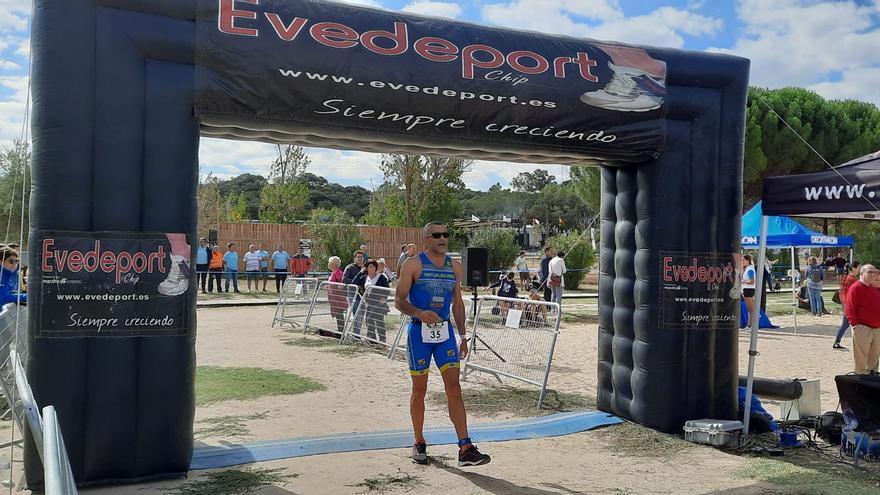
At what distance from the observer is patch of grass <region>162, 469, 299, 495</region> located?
493 centimetres

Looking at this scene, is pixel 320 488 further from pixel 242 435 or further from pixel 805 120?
pixel 805 120

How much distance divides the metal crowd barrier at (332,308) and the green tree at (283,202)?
91.7 ft

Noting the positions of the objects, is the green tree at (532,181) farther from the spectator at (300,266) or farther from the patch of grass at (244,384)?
the patch of grass at (244,384)

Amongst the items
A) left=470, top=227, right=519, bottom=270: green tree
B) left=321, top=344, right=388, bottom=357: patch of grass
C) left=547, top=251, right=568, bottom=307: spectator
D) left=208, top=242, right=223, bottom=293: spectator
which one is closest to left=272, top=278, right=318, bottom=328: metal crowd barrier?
left=321, top=344, right=388, bottom=357: patch of grass

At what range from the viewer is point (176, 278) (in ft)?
17.1

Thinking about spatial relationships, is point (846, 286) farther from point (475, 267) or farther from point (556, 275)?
point (475, 267)

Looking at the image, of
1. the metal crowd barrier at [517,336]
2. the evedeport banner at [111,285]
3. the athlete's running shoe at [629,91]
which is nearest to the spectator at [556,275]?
the metal crowd barrier at [517,336]

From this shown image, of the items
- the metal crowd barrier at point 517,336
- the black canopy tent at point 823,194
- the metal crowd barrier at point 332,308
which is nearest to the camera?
the black canopy tent at point 823,194

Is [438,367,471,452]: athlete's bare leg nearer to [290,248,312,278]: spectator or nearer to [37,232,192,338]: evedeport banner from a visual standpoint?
[37,232,192,338]: evedeport banner

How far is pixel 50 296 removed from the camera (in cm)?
489

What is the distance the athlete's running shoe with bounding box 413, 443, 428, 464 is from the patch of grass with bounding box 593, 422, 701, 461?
1648mm

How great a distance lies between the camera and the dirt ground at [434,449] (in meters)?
5.14

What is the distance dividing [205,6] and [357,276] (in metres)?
8.35

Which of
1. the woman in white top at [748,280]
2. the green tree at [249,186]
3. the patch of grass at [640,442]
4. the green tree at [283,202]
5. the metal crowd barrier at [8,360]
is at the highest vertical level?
the green tree at [249,186]
